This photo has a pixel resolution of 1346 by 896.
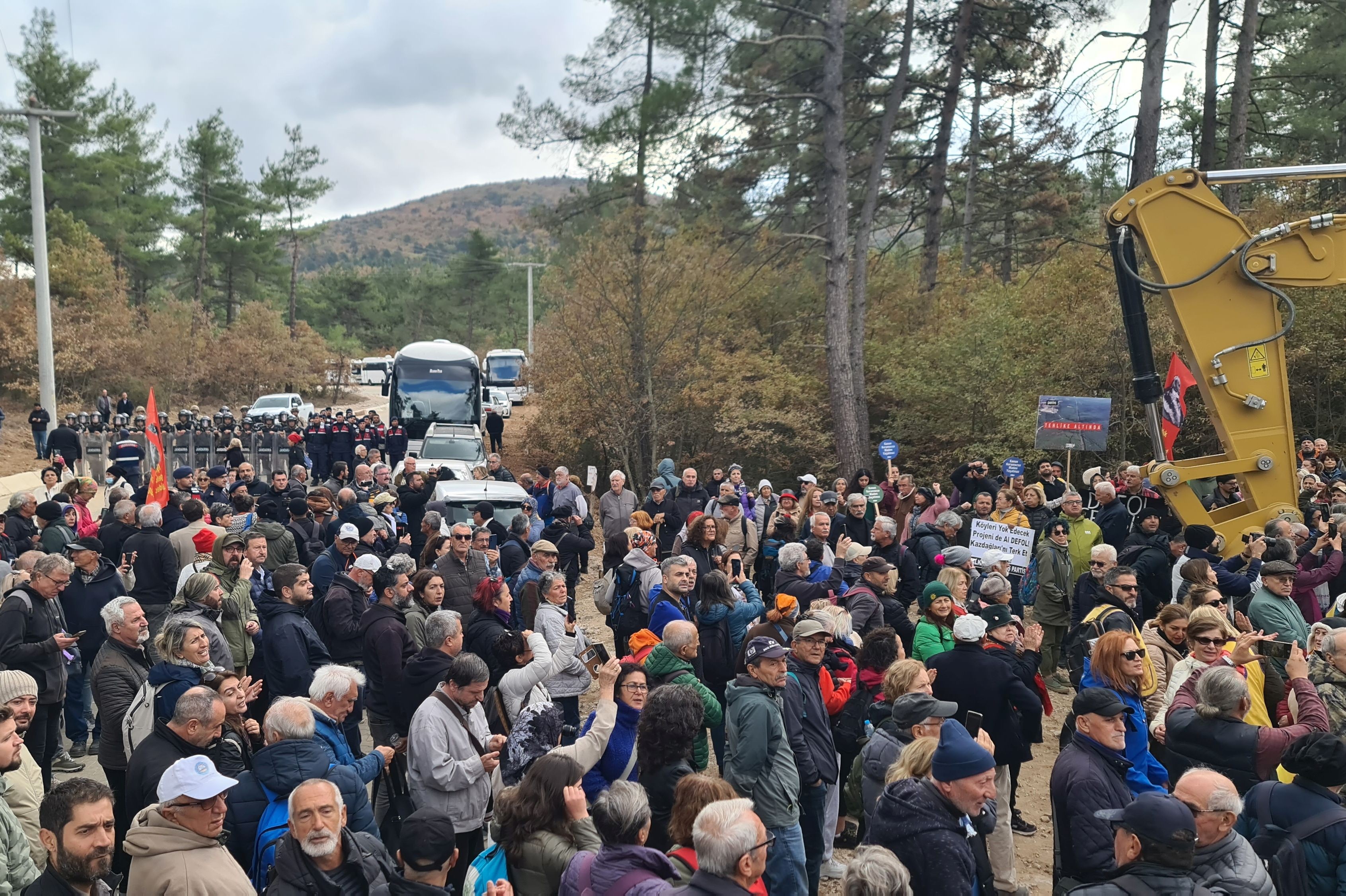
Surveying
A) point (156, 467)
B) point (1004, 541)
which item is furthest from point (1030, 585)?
point (156, 467)

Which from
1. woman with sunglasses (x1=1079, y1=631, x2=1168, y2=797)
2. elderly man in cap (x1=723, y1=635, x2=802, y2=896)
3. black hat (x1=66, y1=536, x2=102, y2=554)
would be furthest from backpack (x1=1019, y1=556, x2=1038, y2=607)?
black hat (x1=66, y1=536, x2=102, y2=554)

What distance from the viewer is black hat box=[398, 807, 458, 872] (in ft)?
11.9

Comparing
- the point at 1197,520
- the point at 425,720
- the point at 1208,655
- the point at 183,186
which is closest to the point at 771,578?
the point at 1197,520

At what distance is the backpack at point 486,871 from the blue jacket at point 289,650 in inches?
112

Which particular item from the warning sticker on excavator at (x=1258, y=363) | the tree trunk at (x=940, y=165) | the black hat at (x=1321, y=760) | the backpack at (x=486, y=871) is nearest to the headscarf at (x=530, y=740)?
the backpack at (x=486, y=871)

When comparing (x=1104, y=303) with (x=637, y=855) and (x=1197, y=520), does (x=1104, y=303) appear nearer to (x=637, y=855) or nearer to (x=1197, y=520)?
(x=1197, y=520)

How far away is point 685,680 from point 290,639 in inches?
106

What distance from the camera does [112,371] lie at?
38.2m

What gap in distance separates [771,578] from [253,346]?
3945cm

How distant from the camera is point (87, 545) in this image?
7930 millimetres

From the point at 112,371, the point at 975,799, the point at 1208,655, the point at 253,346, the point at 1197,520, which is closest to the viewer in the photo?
the point at 975,799

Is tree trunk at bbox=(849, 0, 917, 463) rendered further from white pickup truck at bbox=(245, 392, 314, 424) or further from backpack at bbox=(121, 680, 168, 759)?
white pickup truck at bbox=(245, 392, 314, 424)

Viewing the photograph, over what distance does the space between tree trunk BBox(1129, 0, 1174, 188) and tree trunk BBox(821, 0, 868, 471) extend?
4.99 metres

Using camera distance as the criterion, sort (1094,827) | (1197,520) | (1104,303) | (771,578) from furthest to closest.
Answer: (1104,303) < (771,578) < (1197,520) < (1094,827)
